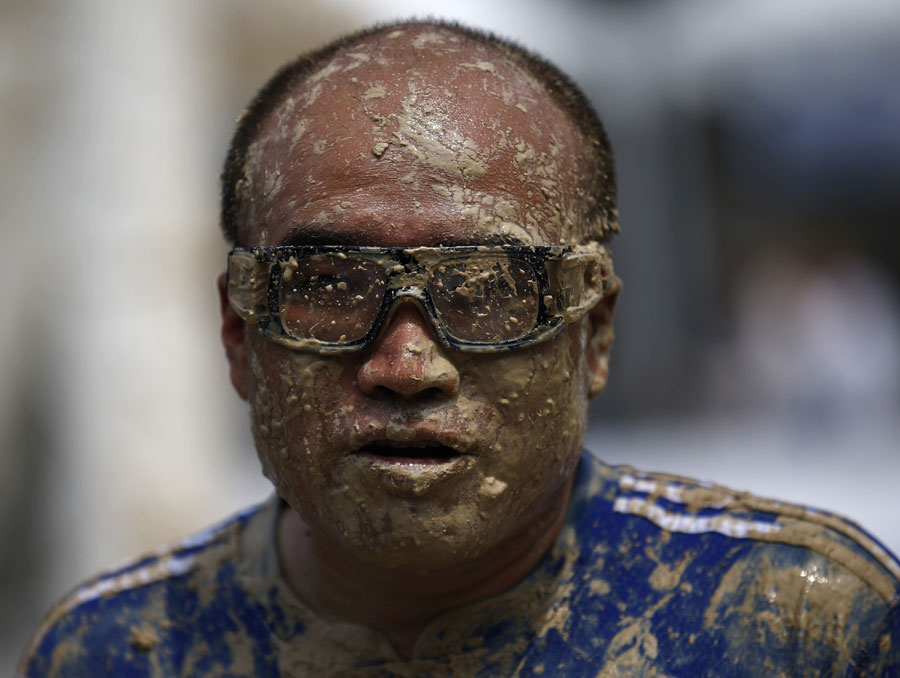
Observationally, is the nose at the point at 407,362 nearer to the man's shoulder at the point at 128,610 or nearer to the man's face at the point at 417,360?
the man's face at the point at 417,360

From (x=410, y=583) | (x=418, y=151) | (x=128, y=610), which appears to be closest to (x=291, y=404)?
(x=410, y=583)

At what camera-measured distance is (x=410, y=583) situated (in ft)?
8.38

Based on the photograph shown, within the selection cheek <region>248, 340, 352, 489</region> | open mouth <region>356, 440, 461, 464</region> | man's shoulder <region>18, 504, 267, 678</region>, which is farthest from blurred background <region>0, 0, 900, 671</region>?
open mouth <region>356, 440, 461, 464</region>

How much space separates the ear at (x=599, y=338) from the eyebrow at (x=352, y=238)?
40 cm

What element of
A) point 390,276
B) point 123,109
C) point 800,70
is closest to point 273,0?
point 123,109

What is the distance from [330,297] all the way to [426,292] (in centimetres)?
23

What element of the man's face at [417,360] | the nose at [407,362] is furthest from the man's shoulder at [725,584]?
the nose at [407,362]

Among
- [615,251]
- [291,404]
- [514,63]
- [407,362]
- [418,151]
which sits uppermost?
[514,63]

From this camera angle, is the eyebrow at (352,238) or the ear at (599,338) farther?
the ear at (599,338)

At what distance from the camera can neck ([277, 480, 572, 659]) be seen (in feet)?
8.38

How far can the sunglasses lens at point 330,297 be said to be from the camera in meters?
2.35

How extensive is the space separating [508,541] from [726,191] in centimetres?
899

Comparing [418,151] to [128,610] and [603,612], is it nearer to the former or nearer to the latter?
[603,612]

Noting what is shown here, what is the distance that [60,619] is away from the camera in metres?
2.98
